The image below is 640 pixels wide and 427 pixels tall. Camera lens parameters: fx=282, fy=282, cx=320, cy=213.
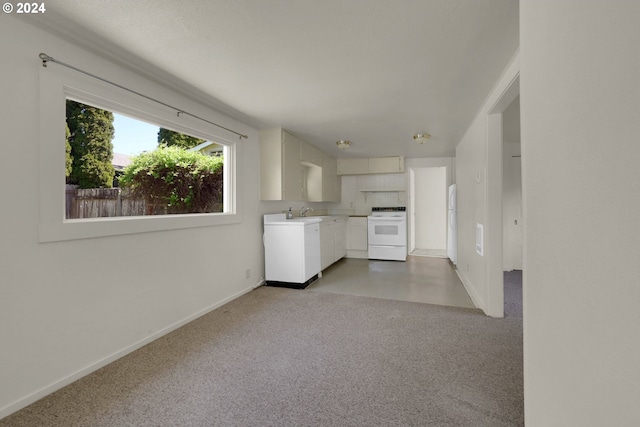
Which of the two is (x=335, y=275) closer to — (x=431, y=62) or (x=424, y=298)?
(x=424, y=298)

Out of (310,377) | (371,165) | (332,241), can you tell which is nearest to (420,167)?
(371,165)

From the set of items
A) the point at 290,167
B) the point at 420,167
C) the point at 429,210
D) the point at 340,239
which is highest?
the point at 420,167

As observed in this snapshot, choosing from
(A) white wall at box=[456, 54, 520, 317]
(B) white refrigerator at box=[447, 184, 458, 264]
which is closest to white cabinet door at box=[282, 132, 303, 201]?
(A) white wall at box=[456, 54, 520, 317]

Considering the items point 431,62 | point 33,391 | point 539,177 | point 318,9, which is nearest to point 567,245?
point 539,177

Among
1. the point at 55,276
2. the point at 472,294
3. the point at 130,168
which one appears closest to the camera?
the point at 55,276

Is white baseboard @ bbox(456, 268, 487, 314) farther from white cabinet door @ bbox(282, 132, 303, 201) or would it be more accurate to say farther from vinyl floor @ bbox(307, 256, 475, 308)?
white cabinet door @ bbox(282, 132, 303, 201)

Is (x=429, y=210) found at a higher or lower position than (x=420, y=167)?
lower

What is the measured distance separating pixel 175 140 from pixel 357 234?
14.3 ft

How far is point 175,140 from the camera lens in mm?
2898

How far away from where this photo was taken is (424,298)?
3.50 m

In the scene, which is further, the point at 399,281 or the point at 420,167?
the point at 420,167

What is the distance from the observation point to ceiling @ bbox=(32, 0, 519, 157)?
5.15ft

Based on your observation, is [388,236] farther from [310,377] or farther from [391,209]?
[310,377]

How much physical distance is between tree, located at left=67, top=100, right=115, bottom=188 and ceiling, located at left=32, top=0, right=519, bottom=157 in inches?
16.0
